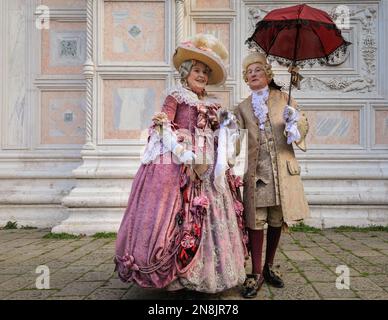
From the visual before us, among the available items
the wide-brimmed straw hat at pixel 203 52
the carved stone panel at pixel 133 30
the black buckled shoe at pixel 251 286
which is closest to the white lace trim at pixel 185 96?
the wide-brimmed straw hat at pixel 203 52

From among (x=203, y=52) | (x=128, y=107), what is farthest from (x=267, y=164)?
(x=128, y=107)

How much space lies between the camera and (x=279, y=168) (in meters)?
2.88

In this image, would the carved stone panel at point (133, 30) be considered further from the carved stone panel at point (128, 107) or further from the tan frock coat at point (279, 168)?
the tan frock coat at point (279, 168)

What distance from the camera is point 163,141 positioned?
8.53 feet

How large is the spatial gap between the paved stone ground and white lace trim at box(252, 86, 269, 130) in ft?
3.73

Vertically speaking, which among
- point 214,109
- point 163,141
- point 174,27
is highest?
point 174,27

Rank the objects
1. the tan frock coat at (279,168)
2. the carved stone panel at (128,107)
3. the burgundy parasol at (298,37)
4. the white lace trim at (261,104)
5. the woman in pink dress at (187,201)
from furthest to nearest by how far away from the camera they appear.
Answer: the carved stone panel at (128,107), the white lace trim at (261,104), the tan frock coat at (279,168), the burgundy parasol at (298,37), the woman in pink dress at (187,201)

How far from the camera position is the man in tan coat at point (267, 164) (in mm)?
2842

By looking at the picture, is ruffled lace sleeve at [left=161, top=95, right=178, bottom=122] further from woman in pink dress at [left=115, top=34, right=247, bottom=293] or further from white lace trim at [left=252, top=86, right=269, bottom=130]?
white lace trim at [left=252, top=86, right=269, bottom=130]

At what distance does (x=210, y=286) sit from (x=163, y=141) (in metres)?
0.88

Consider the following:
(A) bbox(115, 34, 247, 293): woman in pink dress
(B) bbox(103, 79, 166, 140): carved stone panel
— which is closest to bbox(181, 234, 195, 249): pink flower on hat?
(A) bbox(115, 34, 247, 293): woman in pink dress

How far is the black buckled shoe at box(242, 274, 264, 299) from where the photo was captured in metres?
2.72
